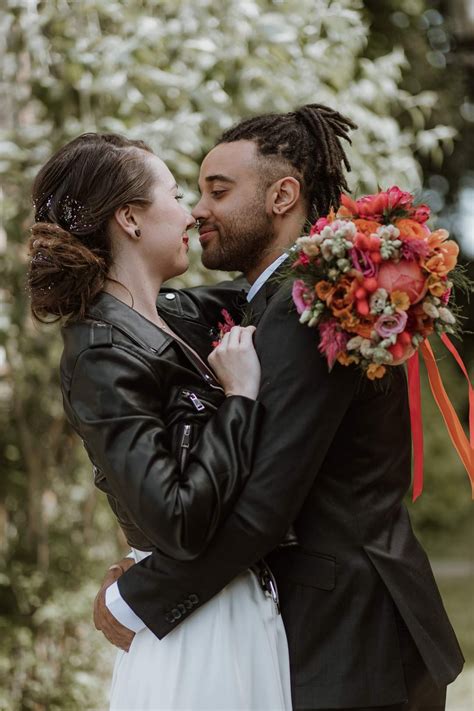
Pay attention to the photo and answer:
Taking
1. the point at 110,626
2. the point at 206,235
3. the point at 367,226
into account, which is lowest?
the point at 110,626

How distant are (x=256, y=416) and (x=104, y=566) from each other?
3.76 metres

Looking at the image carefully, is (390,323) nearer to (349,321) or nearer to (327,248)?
(349,321)

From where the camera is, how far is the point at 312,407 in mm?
2361

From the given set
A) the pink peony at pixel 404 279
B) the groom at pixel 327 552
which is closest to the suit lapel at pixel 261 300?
the groom at pixel 327 552

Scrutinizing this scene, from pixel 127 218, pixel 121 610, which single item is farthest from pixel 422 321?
pixel 121 610

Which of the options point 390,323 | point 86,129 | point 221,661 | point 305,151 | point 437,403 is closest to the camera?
point 390,323

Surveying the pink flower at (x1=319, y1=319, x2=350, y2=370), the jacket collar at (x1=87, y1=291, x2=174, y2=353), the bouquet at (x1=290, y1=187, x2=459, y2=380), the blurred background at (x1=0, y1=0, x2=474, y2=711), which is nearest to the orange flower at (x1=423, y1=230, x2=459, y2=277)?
the bouquet at (x1=290, y1=187, x2=459, y2=380)

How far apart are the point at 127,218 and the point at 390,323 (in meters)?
0.81

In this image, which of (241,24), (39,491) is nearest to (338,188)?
(241,24)

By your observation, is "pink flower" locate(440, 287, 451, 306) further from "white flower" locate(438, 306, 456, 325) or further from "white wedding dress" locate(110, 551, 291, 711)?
"white wedding dress" locate(110, 551, 291, 711)

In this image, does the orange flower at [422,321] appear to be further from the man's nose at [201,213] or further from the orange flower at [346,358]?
the man's nose at [201,213]

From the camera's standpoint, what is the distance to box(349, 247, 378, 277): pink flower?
2268 millimetres

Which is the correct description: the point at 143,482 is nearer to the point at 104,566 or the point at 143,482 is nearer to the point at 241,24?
the point at 241,24

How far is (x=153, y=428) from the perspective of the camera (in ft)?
7.63
